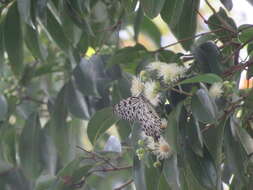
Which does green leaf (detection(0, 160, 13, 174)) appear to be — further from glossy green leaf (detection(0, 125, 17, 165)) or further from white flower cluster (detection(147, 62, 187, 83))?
white flower cluster (detection(147, 62, 187, 83))

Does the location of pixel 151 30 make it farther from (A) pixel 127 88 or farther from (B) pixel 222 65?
(B) pixel 222 65

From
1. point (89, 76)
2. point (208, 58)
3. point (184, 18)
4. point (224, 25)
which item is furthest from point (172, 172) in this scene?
point (89, 76)

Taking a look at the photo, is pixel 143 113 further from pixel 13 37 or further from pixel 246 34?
pixel 13 37

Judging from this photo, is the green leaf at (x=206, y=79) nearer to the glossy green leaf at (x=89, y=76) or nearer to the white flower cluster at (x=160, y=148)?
the white flower cluster at (x=160, y=148)

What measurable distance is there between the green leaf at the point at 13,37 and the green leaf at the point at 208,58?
56cm

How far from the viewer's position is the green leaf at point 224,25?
4.36 ft

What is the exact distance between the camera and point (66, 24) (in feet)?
5.14

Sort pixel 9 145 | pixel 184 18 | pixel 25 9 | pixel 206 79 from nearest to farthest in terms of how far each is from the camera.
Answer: pixel 206 79, pixel 25 9, pixel 184 18, pixel 9 145

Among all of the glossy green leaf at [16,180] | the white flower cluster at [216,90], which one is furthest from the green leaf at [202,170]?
the glossy green leaf at [16,180]

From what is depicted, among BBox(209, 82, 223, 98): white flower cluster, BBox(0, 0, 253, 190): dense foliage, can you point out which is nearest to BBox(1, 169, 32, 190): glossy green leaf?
BBox(0, 0, 253, 190): dense foliage

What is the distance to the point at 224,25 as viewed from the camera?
1351 millimetres

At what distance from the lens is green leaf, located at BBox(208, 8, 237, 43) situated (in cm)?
133

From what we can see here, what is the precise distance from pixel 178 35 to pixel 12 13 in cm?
44

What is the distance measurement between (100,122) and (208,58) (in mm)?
310
